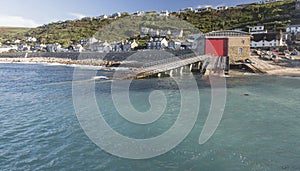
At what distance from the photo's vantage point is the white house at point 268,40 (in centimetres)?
→ 4744

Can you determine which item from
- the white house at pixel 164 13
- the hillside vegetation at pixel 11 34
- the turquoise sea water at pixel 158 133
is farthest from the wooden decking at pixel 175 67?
the hillside vegetation at pixel 11 34

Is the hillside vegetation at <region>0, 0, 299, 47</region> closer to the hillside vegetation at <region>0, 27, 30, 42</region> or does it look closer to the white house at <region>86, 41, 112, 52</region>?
the white house at <region>86, 41, 112, 52</region>

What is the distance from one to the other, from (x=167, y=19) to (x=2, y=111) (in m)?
108

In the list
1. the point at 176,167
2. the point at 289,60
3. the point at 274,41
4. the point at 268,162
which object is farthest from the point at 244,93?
the point at 274,41

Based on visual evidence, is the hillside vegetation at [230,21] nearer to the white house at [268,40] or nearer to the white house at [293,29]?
the white house at [293,29]

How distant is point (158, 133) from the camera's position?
10.5 metres

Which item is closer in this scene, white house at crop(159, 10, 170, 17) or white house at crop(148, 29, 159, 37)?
white house at crop(148, 29, 159, 37)

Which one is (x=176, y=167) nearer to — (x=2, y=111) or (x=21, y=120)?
(x=21, y=120)

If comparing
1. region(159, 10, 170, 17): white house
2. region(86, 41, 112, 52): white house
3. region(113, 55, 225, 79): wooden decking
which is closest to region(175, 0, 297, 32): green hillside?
region(159, 10, 170, 17): white house

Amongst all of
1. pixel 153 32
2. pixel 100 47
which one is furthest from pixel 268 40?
pixel 153 32

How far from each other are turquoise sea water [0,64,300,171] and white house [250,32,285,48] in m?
35.2

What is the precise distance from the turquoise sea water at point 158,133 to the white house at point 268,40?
115 feet

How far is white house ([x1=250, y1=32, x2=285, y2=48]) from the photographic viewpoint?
47.4 meters

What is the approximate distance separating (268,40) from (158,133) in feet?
152
